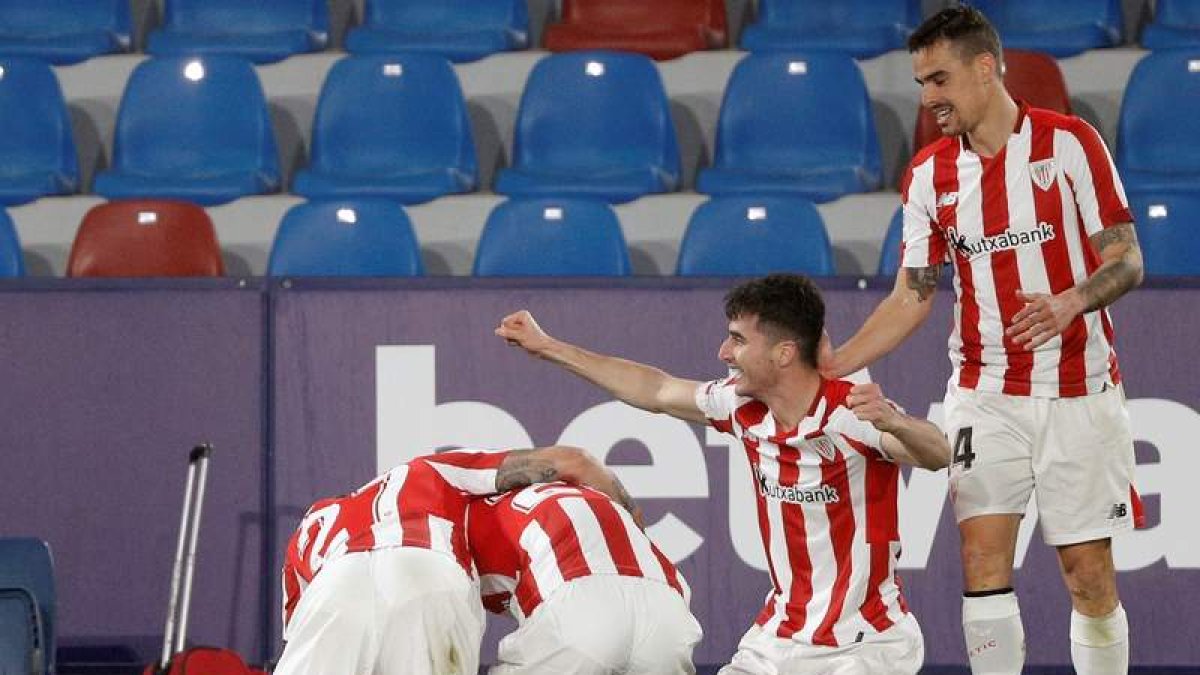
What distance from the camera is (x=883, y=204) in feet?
28.4

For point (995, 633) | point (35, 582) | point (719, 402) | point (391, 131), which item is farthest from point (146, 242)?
point (995, 633)

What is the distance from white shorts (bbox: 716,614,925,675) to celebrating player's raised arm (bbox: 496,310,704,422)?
668 mm

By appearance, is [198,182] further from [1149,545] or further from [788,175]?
[1149,545]

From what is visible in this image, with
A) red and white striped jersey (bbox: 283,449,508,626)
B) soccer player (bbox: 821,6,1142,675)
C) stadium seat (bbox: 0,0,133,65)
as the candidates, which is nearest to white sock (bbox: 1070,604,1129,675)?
soccer player (bbox: 821,6,1142,675)

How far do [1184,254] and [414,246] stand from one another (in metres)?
3.05

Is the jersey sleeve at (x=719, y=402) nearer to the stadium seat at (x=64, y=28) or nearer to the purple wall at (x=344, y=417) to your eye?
the purple wall at (x=344, y=417)

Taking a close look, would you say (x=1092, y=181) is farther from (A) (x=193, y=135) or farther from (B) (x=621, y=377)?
(A) (x=193, y=135)

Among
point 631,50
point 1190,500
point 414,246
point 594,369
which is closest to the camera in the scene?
point 594,369

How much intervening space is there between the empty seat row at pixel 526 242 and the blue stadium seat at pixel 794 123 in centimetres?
54

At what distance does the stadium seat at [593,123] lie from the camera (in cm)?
868

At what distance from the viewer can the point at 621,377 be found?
5305 millimetres

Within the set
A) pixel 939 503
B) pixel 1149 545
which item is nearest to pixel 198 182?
pixel 939 503

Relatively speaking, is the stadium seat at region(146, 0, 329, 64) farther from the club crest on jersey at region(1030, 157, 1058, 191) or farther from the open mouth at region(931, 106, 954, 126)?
the club crest on jersey at region(1030, 157, 1058, 191)

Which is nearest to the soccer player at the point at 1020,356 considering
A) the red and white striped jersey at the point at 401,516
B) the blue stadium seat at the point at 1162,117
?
the red and white striped jersey at the point at 401,516
